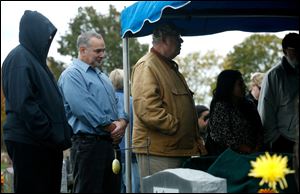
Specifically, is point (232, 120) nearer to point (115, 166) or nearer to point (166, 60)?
point (166, 60)

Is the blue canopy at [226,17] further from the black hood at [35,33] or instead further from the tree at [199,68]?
the tree at [199,68]

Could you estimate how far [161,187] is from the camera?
4.99 meters

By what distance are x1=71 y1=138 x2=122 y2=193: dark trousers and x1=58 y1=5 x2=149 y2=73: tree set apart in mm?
37861

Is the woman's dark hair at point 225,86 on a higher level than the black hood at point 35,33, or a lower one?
lower

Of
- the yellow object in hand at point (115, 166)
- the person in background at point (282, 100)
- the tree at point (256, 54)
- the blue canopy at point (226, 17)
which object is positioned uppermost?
the tree at point (256, 54)

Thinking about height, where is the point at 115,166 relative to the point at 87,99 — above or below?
below

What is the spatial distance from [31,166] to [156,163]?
59.3 inches

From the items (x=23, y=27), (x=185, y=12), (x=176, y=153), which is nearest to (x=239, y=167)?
(x=176, y=153)

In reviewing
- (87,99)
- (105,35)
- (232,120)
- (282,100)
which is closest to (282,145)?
(282,100)

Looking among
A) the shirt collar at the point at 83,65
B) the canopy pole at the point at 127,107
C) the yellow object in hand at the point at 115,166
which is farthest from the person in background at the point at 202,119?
the yellow object in hand at the point at 115,166

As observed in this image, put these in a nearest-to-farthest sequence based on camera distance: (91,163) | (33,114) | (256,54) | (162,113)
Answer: (33,114) → (162,113) → (91,163) → (256,54)

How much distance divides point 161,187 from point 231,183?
2.48 feet

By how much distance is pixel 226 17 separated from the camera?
858cm

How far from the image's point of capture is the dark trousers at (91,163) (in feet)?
22.3
